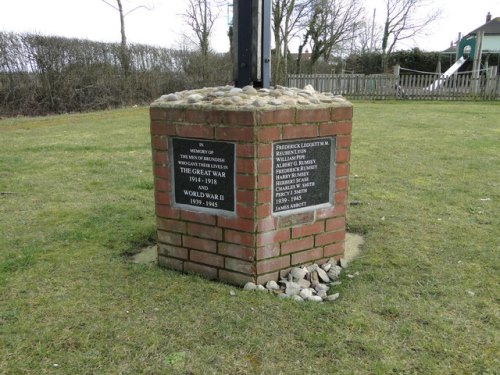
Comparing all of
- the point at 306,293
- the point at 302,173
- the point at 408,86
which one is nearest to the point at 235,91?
the point at 302,173

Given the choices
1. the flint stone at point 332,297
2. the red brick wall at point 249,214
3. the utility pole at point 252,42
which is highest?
the utility pole at point 252,42

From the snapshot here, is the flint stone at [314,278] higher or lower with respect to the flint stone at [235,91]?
lower

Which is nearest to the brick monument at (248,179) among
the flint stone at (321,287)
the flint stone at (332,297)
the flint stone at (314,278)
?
the flint stone at (314,278)

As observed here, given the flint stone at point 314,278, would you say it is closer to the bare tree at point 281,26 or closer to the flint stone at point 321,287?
the flint stone at point 321,287

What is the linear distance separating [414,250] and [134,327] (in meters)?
2.22

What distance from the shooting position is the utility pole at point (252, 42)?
3131 mm

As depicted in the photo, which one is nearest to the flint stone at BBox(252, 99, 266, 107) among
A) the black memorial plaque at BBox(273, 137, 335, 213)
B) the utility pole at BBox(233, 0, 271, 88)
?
the black memorial plaque at BBox(273, 137, 335, 213)

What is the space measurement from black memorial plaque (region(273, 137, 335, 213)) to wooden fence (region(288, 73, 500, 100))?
1806 cm

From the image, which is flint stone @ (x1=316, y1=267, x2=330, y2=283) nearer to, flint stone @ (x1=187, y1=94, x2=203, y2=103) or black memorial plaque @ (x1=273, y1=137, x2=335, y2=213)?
black memorial plaque @ (x1=273, y1=137, x2=335, y2=213)

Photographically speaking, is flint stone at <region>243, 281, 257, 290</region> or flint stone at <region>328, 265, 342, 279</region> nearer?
flint stone at <region>243, 281, 257, 290</region>

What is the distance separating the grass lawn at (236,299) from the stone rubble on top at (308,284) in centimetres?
10

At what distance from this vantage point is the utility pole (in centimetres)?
313

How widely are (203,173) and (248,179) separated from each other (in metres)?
0.36

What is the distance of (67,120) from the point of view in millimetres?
12961
